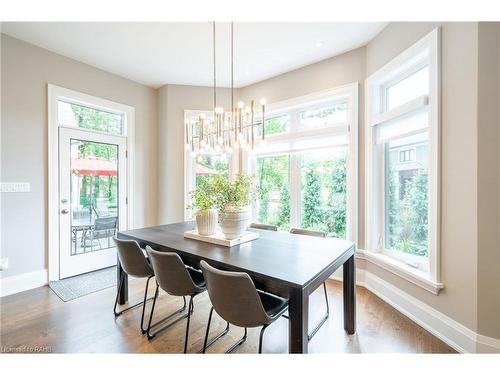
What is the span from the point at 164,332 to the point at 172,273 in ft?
2.26

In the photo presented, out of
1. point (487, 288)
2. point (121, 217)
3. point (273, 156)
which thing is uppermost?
point (273, 156)

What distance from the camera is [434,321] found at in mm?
1963

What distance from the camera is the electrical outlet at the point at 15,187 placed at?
2616 millimetres

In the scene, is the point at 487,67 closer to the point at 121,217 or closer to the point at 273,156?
the point at 273,156

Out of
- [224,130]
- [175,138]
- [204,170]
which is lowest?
[204,170]

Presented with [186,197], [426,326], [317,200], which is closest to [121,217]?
[186,197]

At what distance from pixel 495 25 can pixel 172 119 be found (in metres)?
3.73

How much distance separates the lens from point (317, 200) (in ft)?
11.1

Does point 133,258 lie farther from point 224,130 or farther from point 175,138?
point 175,138

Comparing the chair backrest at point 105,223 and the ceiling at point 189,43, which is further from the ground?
the ceiling at point 189,43

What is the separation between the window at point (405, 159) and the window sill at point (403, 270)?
0.12 feet

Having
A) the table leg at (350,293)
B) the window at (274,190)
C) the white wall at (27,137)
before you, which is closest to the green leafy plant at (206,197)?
the table leg at (350,293)

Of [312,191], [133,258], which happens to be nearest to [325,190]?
[312,191]

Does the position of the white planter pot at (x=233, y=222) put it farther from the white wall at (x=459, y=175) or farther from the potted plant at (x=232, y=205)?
the white wall at (x=459, y=175)
